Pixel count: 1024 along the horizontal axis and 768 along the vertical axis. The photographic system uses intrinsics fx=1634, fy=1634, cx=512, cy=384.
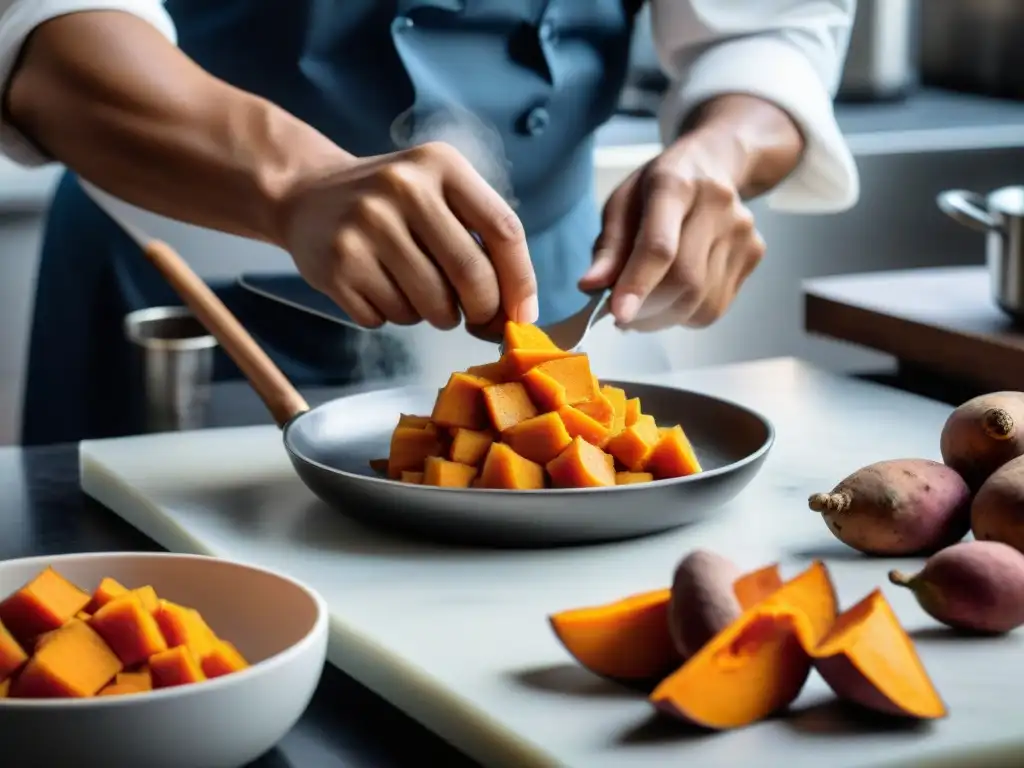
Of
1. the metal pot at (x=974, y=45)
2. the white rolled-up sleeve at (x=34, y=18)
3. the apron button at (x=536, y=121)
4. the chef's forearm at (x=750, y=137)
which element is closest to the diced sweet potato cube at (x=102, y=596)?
the white rolled-up sleeve at (x=34, y=18)

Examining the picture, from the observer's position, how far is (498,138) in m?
1.89

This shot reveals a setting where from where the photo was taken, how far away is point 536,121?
1.88m

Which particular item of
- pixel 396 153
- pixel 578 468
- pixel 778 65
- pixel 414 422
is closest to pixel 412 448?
pixel 414 422

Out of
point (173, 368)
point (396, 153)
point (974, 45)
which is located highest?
point (396, 153)

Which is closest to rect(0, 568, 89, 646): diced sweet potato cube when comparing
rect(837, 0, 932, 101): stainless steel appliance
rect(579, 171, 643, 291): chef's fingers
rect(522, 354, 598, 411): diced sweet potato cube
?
rect(522, 354, 598, 411): diced sweet potato cube

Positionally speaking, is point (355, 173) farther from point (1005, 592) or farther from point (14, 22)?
point (1005, 592)

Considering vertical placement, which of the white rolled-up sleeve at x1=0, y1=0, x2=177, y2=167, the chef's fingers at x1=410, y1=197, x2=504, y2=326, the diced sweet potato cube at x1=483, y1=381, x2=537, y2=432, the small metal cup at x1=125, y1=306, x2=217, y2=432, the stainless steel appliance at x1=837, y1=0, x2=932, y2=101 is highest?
the white rolled-up sleeve at x1=0, y1=0, x2=177, y2=167

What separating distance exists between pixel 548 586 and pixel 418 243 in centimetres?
37

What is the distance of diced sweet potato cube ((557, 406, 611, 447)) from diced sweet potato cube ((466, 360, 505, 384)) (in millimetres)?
61

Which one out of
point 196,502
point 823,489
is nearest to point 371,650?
point 196,502

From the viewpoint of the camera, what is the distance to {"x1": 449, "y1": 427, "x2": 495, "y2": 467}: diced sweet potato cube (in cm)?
115

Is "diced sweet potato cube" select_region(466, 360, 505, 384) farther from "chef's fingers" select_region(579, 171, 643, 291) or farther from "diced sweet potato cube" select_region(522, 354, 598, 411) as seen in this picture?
"chef's fingers" select_region(579, 171, 643, 291)

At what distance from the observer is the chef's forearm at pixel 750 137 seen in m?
1.74

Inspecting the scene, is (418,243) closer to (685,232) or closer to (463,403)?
A: (463,403)
